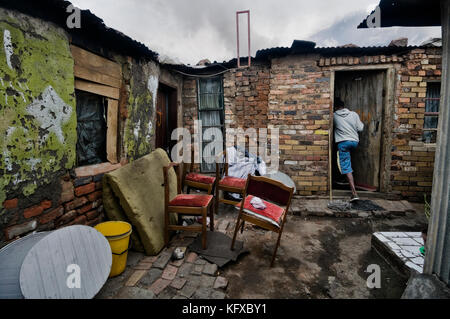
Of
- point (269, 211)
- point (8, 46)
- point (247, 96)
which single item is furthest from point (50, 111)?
point (247, 96)

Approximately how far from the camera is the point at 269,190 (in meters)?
2.68

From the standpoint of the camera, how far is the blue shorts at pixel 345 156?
4.43 metres

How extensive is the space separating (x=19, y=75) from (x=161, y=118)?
3.21 meters

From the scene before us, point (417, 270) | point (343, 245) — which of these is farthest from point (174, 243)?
point (417, 270)

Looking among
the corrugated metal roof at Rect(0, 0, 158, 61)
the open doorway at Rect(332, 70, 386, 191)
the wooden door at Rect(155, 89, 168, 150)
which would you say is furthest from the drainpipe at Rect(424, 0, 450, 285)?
the wooden door at Rect(155, 89, 168, 150)

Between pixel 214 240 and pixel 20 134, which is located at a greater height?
pixel 20 134

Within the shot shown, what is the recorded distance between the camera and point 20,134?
1.94 m

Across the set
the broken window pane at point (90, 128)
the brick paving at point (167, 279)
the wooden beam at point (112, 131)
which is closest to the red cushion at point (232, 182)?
the brick paving at point (167, 279)

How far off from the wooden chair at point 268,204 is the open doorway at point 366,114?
3.17 meters

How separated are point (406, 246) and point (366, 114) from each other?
136 inches

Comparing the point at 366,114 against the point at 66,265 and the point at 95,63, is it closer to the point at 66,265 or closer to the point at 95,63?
the point at 95,63

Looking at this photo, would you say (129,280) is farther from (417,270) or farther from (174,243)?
(417,270)

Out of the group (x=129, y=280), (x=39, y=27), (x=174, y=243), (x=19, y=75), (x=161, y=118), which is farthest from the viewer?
(x=161, y=118)

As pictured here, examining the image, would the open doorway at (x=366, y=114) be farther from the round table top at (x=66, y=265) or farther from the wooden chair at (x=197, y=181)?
the round table top at (x=66, y=265)
